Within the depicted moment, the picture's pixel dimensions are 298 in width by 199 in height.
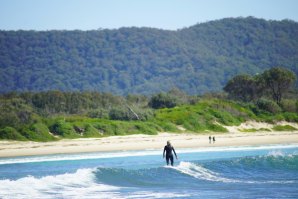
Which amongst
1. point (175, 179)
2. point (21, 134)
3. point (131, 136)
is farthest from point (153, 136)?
point (175, 179)

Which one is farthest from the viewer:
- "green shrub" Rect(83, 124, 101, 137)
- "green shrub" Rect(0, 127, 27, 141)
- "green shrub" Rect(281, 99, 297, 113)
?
"green shrub" Rect(281, 99, 297, 113)

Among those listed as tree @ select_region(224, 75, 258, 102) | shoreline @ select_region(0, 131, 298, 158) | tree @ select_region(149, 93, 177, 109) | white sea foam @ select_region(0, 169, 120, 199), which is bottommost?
white sea foam @ select_region(0, 169, 120, 199)

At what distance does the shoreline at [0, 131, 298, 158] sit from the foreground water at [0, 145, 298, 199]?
7.21 ft

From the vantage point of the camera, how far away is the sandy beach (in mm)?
40347

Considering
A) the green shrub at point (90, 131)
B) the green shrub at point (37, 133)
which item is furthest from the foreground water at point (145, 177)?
the green shrub at point (90, 131)

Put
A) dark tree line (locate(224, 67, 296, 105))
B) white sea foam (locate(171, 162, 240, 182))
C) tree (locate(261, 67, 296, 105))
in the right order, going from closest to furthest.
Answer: white sea foam (locate(171, 162, 240, 182)) < tree (locate(261, 67, 296, 105)) < dark tree line (locate(224, 67, 296, 105))

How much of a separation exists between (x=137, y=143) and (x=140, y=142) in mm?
536

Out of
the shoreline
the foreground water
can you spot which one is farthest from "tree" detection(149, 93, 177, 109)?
the foreground water

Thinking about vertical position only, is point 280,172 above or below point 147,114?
below

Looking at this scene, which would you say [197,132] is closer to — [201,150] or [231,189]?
[201,150]

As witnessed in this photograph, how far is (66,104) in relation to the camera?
74.2 m

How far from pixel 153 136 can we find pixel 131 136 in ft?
5.89

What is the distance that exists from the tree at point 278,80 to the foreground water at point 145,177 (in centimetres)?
4552

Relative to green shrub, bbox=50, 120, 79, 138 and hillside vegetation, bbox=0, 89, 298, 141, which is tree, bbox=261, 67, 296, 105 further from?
green shrub, bbox=50, 120, 79, 138
